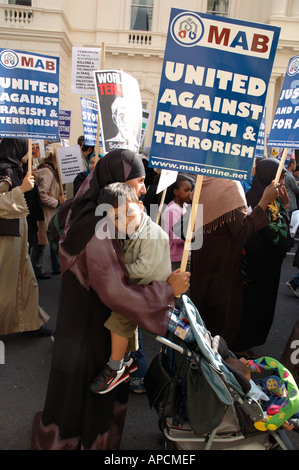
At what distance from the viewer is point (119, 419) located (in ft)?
7.29

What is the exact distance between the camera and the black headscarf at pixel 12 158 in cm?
341

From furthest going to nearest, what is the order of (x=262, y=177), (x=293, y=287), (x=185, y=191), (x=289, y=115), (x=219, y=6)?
(x=219, y=6)
(x=293, y=287)
(x=185, y=191)
(x=262, y=177)
(x=289, y=115)

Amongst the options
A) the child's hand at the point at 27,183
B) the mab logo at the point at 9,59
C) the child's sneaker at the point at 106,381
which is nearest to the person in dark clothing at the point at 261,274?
the child's sneaker at the point at 106,381

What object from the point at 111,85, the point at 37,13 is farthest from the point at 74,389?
the point at 37,13

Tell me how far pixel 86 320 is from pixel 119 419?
67cm

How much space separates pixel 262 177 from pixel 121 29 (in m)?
14.0

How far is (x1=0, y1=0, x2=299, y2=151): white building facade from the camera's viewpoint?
47.6 ft

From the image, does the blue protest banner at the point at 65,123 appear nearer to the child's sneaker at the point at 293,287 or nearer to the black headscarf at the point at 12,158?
the black headscarf at the point at 12,158

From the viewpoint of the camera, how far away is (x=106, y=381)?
6.42ft

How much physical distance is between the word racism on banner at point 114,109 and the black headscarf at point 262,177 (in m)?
1.21

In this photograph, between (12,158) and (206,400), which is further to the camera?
(12,158)

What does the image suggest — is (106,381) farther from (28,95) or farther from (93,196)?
(28,95)

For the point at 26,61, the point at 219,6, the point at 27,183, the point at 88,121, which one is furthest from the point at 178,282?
the point at 219,6

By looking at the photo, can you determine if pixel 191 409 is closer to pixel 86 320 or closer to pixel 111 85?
pixel 86 320
